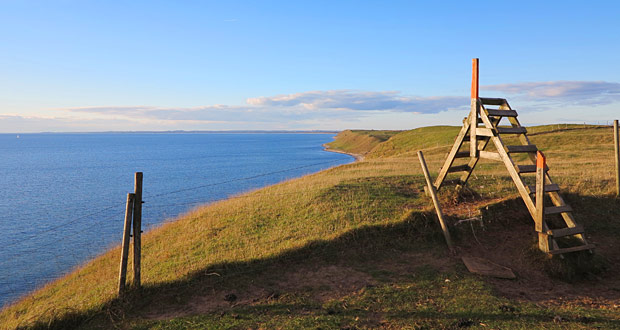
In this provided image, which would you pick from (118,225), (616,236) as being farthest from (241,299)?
(118,225)

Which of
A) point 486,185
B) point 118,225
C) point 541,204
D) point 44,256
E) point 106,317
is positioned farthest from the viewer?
point 118,225

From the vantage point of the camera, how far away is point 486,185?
1502 centimetres

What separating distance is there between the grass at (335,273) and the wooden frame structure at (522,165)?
36.3 inches

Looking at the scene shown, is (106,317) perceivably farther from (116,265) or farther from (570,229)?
(570,229)

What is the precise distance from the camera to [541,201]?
8594 mm

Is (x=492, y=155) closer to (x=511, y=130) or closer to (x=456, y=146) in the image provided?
(x=511, y=130)

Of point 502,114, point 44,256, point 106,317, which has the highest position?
point 502,114

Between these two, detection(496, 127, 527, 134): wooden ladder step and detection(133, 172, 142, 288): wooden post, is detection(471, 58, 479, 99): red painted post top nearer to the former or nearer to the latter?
detection(496, 127, 527, 134): wooden ladder step

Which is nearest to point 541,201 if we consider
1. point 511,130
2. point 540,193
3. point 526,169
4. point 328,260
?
point 540,193

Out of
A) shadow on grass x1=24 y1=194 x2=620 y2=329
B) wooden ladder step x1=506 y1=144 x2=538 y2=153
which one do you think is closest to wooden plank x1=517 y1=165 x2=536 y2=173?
wooden ladder step x1=506 y1=144 x2=538 y2=153

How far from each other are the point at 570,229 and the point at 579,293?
1755mm

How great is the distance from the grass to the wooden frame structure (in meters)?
0.92

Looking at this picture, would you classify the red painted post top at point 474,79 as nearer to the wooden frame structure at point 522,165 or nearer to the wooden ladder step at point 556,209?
the wooden frame structure at point 522,165

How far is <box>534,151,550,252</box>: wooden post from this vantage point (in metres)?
8.47
